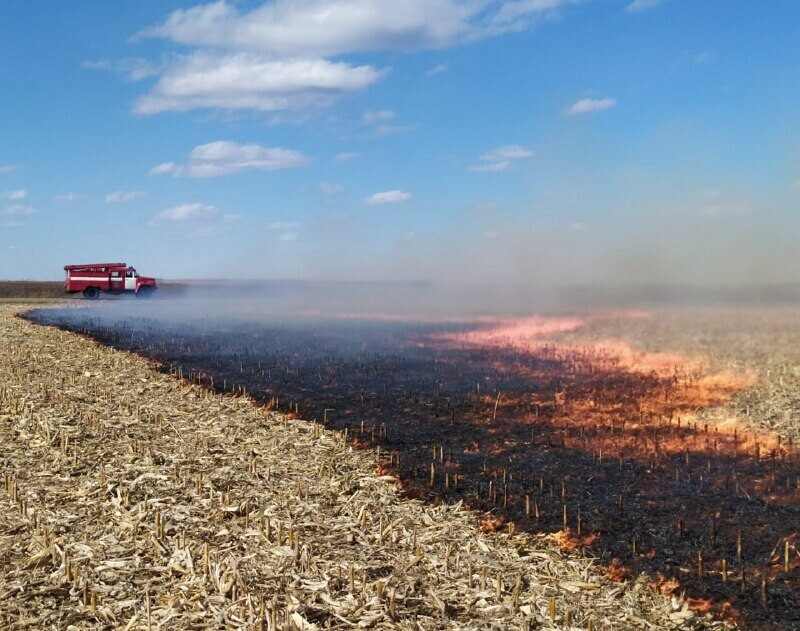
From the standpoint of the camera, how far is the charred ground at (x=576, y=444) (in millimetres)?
9547

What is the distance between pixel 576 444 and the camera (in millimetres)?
14812

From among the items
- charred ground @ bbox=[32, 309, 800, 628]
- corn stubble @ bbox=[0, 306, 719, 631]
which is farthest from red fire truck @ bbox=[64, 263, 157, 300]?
corn stubble @ bbox=[0, 306, 719, 631]

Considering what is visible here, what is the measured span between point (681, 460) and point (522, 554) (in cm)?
574

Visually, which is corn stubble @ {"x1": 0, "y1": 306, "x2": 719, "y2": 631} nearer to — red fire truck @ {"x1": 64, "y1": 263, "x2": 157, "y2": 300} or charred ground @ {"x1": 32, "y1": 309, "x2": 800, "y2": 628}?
charred ground @ {"x1": 32, "y1": 309, "x2": 800, "y2": 628}

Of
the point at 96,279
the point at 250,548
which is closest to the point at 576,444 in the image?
the point at 250,548

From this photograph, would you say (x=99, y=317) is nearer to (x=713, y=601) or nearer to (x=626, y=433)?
(x=626, y=433)

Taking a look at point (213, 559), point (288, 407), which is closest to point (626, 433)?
point (288, 407)

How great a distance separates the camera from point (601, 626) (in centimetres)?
759

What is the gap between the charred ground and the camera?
9.55 meters

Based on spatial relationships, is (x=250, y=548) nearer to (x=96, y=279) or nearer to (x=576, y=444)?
(x=576, y=444)

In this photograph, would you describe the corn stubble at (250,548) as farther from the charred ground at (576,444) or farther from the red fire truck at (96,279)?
the red fire truck at (96,279)

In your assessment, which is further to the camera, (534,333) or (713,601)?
(534,333)

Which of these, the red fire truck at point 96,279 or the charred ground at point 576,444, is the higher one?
the red fire truck at point 96,279

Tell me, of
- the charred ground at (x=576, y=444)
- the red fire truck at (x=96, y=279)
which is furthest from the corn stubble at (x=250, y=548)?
the red fire truck at (x=96, y=279)
